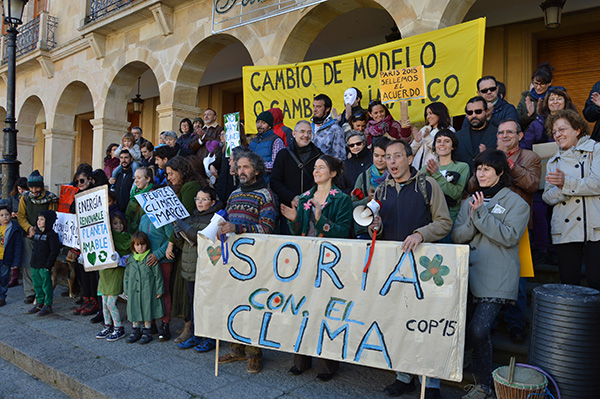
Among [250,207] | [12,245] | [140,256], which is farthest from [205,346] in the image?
[12,245]

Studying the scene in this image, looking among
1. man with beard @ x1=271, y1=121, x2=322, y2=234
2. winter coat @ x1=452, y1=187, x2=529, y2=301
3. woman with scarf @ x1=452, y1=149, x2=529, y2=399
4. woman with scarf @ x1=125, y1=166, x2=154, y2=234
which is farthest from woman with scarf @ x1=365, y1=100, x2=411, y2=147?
woman with scarf @ x1=125, y1=166, x2=154, y2=234

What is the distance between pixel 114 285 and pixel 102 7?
1009 cm

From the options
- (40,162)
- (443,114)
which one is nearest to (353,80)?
(443,114)

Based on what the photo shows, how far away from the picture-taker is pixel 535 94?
198 inches

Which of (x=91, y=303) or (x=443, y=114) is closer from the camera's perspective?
(x=443, y=114)

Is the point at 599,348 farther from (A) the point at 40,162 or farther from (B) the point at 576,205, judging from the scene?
(A) the point at 40,162

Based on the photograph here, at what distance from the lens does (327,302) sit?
137 inches

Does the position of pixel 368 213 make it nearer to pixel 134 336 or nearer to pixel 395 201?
pixel 395 201

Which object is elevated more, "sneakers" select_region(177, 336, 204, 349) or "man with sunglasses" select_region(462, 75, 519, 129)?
A: "man with sunglasses" select_region(462, 75, 519, 129)

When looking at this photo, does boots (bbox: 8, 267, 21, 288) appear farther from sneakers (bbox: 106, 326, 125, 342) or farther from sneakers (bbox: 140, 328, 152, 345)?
sneakers (bbox: 140, 328, 152, 345)

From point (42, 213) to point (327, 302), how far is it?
4.73m

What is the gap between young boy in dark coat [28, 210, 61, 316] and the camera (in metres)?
6.20

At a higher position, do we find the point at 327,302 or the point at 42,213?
the point at 42,213

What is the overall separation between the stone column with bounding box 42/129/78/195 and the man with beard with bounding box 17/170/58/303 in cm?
765
